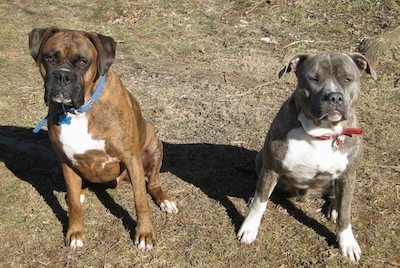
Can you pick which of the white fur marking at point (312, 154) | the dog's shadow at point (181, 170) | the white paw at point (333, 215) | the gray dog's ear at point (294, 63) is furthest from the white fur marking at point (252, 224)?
the gray dog's ear at point (294, 63)

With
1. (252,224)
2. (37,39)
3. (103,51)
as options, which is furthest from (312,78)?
(37,39)

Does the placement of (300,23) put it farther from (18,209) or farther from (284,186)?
(18,209)

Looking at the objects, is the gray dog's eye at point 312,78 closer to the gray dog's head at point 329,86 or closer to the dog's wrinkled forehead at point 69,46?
the gray dog's head at point 329,86

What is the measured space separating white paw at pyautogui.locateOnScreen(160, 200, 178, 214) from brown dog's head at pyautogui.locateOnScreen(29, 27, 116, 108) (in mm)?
1193

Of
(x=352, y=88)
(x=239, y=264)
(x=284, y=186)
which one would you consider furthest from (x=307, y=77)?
(x=239, y=264)

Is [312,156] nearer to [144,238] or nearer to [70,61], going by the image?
[144,238]

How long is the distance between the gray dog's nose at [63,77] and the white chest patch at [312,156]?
1499mm

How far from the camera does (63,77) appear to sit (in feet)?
11.3

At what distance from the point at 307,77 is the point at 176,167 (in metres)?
1.90

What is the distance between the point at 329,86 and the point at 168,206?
1696 millimetres

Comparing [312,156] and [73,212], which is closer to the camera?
[312,156]

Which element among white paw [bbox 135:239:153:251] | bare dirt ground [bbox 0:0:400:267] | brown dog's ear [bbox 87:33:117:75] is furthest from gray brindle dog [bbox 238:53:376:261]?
brown dog's ear [bbox 87:33:117:75]

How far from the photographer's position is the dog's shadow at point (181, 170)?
4.43 metres

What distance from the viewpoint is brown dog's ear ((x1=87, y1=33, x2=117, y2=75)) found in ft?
11.8
